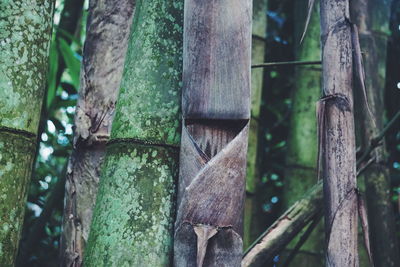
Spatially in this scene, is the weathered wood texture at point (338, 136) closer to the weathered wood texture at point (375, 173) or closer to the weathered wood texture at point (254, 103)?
the weathered wood texture at point (375, 173)

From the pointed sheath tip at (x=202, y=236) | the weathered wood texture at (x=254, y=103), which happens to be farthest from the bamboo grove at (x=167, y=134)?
the weathered wood texture at (x=254, y=103)

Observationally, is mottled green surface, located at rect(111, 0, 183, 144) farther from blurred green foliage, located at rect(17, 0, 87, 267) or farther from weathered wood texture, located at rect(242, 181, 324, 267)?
blurred green foliage, located at rect(17, 0, 87, 267)

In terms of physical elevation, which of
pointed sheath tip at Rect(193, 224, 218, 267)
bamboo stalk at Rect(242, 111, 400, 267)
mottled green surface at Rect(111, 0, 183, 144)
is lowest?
pointed sheath tip at Rect(193, 224, 218, 267)

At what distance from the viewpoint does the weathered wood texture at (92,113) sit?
110 cm

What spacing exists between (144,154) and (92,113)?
33 centimetres

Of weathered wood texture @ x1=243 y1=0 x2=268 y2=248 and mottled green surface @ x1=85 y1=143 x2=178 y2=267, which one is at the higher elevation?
weathered wood texture @ x1=243 y1=0 x2=268 y2=248

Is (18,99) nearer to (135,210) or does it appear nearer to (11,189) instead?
(11,189)

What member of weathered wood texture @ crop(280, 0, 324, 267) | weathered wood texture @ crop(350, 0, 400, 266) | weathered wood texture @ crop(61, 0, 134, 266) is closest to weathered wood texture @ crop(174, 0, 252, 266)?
weathered wood texture @ crop(61, 0, 134, 266)

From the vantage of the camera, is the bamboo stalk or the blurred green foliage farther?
the blurred green foliage

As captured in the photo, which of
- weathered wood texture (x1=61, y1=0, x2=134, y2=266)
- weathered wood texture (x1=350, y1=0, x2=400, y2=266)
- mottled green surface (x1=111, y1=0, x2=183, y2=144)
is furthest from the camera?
weathered wood texture (x1=350, y1=0, x2=400, y2=266)

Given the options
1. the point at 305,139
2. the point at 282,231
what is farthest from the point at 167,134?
the point at 305,139

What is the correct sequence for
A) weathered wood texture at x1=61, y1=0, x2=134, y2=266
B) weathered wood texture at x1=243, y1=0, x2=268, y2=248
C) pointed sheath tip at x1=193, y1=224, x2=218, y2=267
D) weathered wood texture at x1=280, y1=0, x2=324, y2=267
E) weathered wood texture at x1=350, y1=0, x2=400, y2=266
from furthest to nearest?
weathered wood texture at x1=280, y1=0, x2=324, y2=267
weathered wood texture at x1=243, y1=0, x2=268, y2=248
weathered wood texture at x1=350, y1=0, x2=400, y2=266
weathered wood texture at x1=61, y1=0, x2=134, y2=266
pointed sheath tip at x1=193, y1=224, x2=218, y2=267

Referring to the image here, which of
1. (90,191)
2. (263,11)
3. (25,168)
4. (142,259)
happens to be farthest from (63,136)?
(142,259)

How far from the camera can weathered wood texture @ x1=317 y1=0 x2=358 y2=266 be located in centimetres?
84
